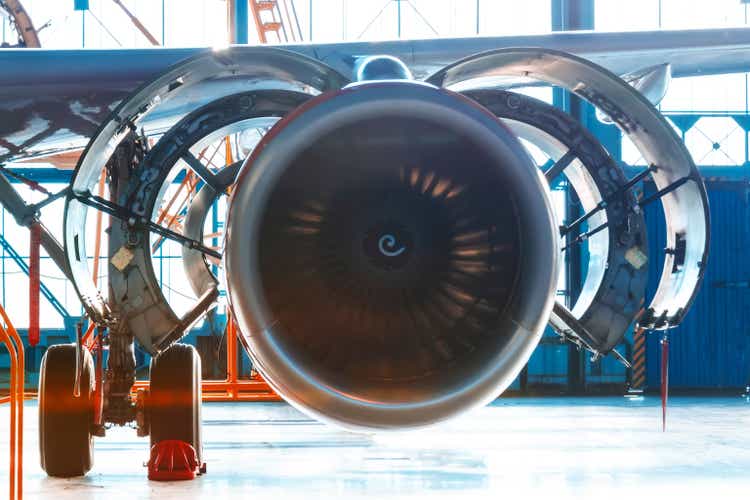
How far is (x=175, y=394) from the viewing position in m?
5.47

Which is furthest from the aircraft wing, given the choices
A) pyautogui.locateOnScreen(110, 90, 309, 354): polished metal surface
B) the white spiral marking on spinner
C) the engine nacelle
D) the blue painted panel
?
the blue painted panel

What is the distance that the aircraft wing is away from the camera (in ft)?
12.6

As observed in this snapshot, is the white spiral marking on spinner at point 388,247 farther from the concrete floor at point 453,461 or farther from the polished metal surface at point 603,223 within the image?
the concrete floor at point 453,461

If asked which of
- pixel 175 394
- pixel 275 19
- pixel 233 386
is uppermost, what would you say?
pixel 275 19

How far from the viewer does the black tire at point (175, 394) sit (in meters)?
5.43

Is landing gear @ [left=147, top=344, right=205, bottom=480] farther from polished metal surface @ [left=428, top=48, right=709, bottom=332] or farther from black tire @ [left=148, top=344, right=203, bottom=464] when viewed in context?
polished metal surface @ [left=428, top=48, right=709, bottom=332]

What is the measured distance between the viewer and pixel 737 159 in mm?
22797

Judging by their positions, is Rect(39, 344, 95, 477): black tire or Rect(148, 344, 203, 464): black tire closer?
Rect(148, 344, 203, 464): black tire

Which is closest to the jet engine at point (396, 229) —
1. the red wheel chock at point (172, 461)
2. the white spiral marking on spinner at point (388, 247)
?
the white spiral marking on spinner at point (388, 247)

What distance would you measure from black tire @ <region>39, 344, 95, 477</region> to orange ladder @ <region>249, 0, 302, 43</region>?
36.0ft

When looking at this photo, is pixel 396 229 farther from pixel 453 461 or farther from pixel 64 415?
pixel 453 461

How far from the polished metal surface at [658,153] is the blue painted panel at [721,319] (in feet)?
45.6

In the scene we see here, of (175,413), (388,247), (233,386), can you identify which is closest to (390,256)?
(388,247)

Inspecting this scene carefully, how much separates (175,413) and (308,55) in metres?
2.68
